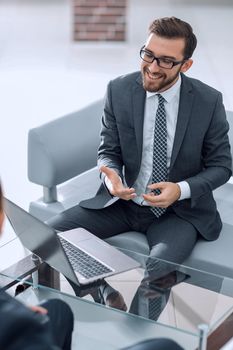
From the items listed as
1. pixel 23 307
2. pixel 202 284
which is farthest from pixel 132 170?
pixel 23 307

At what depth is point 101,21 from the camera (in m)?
7.97

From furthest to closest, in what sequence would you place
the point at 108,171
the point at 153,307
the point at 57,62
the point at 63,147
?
the point at 57,62 → the point at 63,147 → the point at 108,171 → the point at 153,307

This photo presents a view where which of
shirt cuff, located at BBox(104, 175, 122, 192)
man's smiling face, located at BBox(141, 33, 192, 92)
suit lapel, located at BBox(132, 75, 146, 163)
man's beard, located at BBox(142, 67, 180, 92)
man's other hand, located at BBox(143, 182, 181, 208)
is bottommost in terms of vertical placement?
shirt cuff, located at BBox(104, 175, 122, 192)

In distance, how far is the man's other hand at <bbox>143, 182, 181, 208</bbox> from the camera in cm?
319

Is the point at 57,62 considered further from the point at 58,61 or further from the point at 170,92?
the point at 170,92

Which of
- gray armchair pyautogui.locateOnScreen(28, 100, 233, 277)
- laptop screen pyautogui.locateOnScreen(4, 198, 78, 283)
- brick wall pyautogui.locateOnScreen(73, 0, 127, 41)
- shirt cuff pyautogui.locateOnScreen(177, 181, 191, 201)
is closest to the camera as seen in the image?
laptop screen pyautogui.locateOnScreen(4, 198, 78, 283)

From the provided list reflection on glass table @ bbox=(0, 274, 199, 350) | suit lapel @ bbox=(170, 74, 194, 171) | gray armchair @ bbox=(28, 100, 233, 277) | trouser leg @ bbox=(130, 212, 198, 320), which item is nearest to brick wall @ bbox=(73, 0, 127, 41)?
gray armchair @ bbox=(28, 100, 233, 277)

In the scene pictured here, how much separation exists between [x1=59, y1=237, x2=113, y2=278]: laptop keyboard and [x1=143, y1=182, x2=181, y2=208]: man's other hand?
0.34 metres

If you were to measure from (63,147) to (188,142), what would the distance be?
2.40ft

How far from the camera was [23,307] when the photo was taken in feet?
6.06

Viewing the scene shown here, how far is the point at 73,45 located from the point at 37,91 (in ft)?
5.09

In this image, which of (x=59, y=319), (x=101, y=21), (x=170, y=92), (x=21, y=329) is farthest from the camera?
(x=101, y=21)

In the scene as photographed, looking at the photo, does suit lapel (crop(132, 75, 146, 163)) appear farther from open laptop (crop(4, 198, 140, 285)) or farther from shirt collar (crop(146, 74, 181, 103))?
open laptop (crop(4, 198, 140, 285))

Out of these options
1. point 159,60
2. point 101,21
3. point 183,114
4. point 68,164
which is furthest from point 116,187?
point 101,21
